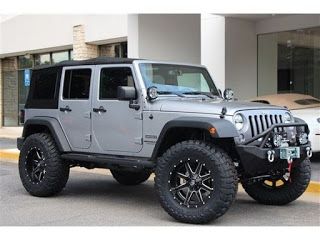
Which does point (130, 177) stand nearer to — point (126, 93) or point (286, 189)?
point (126, 93)

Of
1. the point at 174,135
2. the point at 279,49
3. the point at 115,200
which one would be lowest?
the point at 115,200

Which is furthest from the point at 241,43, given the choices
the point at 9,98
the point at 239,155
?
the point at 9,98

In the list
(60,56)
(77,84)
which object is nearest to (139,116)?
(77,84)

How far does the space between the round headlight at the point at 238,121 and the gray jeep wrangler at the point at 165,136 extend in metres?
0.01

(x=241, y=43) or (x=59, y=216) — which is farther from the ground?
(x=241, y=43)

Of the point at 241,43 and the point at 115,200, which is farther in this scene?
the point at 241,43

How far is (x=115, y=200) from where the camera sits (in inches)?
307

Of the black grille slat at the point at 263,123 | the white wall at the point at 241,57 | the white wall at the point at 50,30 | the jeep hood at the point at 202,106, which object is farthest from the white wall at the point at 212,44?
the black grille slat at the point at 263,123

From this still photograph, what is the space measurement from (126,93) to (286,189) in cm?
248

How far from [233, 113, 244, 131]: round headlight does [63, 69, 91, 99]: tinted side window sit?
2367mm

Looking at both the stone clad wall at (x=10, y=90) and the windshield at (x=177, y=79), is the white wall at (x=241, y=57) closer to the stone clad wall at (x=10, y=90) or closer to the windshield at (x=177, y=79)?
the windshield at (x=177, y=79)

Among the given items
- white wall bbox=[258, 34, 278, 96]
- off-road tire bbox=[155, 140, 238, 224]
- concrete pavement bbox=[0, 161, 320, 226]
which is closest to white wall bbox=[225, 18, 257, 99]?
white wall bbox=[258, 34, 278, 96]
